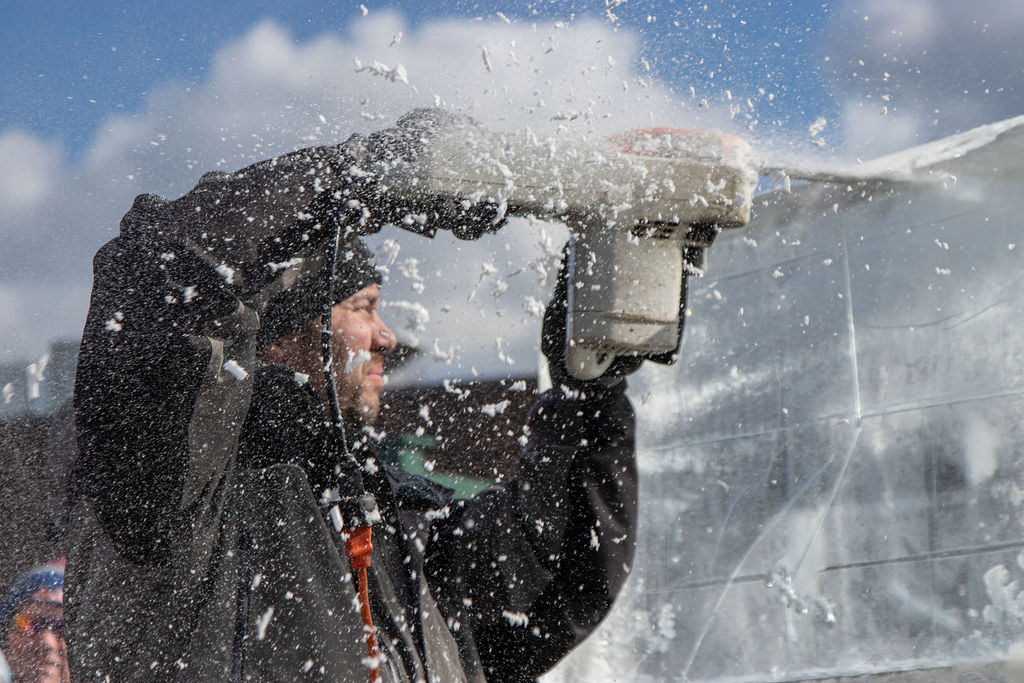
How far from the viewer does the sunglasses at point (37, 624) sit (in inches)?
106

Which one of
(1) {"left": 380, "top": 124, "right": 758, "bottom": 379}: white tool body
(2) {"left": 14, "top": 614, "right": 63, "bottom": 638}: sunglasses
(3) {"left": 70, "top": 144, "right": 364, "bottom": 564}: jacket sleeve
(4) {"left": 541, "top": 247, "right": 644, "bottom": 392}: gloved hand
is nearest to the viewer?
(3) {"left": 70, "top": 144, "right": 364, "bottom": 564}: jacket sleeve

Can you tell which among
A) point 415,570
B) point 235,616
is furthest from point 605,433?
point 235,616

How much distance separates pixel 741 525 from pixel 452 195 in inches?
60.4

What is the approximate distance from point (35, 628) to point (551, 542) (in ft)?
5.95

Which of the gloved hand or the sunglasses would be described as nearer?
the gloved hand

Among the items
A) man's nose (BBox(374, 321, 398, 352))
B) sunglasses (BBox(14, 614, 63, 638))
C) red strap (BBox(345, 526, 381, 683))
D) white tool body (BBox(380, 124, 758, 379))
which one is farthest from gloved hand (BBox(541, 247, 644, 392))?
sunglasses (BBox(14, 614, 63, 638))

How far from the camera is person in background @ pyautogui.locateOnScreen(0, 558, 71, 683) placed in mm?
2598

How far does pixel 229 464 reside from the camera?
153 centimetres

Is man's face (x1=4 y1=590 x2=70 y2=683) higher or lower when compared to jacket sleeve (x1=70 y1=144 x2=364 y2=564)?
lower

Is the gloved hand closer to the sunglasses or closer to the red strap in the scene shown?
the red strap

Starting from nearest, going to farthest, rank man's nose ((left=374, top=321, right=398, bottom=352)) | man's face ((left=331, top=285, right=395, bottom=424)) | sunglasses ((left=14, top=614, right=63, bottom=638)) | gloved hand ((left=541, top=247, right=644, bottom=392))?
gloved hand ((left=541, top=247, right=644, bottom=392))
man's face ((left=331, top=285, right=395, bottom=424))
man's nose ((left=374, top=321, right=398, bottom=352))
sunglasses ((left=14, top=614, right=63, bottom=638))

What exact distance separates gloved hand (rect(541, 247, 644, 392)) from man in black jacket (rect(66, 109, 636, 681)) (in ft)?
1.51

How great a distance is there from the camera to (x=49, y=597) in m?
2.78

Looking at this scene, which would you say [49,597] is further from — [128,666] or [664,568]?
[664,568]
